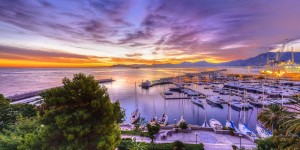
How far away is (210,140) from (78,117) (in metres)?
20.7

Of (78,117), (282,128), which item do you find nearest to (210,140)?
(282,128)

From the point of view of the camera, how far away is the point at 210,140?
83.8ft

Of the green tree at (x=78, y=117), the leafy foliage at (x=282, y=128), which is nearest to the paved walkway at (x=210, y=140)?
the leafy foliage at (x=282, y=128)

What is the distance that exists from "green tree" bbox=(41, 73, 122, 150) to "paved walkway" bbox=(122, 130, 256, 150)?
44.3 ft

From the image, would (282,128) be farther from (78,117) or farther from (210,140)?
(78,117)

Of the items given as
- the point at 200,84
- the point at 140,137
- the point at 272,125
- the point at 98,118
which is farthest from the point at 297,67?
the point at 98,118

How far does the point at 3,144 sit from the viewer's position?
557 inches

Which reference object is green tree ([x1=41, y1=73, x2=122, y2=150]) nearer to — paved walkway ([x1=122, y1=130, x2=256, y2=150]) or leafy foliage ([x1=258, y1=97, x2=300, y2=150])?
leafy foliage ([x1=258, y1=97, x2=300, y2=150])

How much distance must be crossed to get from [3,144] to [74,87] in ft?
25.8

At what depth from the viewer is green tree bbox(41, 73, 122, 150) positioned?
12844mm

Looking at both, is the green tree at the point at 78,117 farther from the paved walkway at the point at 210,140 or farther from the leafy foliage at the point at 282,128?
the paved walkway at the point at 210,140

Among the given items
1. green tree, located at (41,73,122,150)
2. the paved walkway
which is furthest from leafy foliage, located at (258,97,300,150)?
green tree, located at (41,73,122,150)

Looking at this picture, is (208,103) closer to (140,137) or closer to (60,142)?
(140,137)

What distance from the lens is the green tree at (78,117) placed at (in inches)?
506
